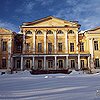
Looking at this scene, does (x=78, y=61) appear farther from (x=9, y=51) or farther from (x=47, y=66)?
(x=9, y=51)

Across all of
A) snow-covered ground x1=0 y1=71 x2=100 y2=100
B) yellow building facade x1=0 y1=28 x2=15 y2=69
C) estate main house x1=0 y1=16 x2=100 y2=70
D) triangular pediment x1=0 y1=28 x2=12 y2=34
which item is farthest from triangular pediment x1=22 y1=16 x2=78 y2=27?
snow-covered ground x1=0 y1=71 x2=100 y2=100

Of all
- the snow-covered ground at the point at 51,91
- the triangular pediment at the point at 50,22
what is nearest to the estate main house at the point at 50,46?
the triangular pediment at the point at 50,22

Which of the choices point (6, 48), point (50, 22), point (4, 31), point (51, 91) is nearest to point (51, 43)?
point (50, 22)

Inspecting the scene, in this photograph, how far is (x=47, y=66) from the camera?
34438mm

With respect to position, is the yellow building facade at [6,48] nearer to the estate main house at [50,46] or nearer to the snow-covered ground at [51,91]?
the estate main house at [50,46]

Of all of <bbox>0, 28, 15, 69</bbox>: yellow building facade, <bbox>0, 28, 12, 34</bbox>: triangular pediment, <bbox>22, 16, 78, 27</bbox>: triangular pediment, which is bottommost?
<bbox>0, 28, 15, 69</bbox>: yellow building facade

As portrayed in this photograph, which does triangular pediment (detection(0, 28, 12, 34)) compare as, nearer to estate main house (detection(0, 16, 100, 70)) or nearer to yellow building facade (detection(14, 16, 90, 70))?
estate main house (detection(0, 16, 100, 70))

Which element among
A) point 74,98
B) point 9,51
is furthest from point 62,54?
point 74,98

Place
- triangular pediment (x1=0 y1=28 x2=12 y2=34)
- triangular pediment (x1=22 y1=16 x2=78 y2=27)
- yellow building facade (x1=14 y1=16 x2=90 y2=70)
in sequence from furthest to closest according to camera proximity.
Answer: triangular pediment (x1=22 y1=16 x2=78 y2=27)
yellow building facade (x1=14 y1=16 x2=90 y2=70)
triangular pediment (x1=0 y1=28 x2=12 y2=34)

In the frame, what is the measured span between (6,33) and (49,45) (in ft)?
25.4

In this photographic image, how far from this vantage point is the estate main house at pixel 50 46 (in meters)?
33.8

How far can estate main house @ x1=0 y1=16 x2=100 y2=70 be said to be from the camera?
3378cm

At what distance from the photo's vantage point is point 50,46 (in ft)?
115

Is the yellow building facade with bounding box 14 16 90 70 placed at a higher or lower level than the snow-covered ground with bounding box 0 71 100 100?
higher
